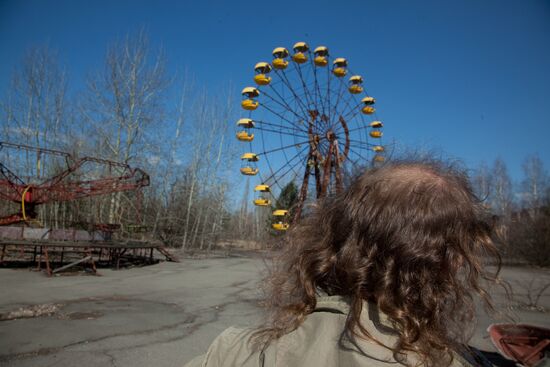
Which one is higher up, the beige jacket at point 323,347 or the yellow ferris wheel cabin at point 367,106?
the yellow ferris wheel cabin at point 367,106

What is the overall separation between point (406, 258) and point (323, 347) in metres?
0.34

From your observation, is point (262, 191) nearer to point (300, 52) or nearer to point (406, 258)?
point (300, 52)

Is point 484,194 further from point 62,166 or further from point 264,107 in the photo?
point 62,166

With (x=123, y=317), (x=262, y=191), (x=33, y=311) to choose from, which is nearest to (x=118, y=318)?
(x=123, y=317)

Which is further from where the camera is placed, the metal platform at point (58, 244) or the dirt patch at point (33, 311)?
the metal platform at point (58, 244)

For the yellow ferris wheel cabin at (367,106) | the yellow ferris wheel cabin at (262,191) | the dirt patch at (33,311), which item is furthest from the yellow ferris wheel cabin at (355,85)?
the dirt patch at (33,311)

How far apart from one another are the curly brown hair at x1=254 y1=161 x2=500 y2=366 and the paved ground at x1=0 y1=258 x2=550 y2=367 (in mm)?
4419

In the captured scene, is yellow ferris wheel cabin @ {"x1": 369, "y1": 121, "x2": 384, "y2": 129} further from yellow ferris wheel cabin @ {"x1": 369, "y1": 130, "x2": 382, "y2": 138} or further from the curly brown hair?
the curly brown hair

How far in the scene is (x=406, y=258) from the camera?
107 centimetres

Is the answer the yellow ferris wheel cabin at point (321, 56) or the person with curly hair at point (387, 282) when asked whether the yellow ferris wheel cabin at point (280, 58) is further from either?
the person with curly hair at point (387, 282)

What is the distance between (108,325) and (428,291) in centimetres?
666

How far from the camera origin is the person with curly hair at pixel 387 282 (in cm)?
102

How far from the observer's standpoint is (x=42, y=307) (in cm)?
743

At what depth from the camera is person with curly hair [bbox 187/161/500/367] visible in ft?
3.35
